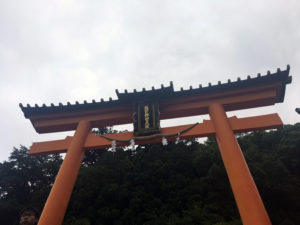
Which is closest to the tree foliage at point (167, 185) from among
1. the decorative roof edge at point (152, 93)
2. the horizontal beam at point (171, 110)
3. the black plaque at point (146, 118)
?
the horizontal beam at point (171, 110)

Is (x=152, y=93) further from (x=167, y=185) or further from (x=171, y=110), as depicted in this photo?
(x=167, y=185)

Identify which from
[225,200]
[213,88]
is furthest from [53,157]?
[213,88]

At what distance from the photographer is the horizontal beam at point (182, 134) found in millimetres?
4910

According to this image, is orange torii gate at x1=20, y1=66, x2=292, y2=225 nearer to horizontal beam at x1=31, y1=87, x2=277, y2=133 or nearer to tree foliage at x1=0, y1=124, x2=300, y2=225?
horizontal beam at x1=31, y1=87, x2=277, y2=133

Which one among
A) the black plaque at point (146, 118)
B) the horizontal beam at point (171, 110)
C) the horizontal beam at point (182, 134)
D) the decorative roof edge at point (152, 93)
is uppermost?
the decorative roof edge at point (152, 93)

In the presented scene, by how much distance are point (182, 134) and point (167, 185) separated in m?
11.0

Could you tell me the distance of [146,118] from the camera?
5.40m

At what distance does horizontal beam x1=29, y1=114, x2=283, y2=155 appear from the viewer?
16.1 ft

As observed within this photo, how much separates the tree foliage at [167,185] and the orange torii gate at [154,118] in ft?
21.3

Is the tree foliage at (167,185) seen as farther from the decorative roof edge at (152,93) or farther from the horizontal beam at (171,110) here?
the decorative roof edge at (152,93)

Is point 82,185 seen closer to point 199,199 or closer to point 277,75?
point 199,199

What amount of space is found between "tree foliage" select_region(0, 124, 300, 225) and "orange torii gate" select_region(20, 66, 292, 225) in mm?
6506

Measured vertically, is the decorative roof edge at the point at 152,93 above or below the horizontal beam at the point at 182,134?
above

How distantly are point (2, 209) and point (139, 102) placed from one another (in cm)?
1543
